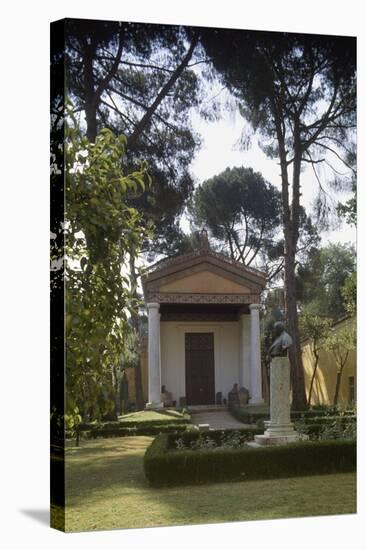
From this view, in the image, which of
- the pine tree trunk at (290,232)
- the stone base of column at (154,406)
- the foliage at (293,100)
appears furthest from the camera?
the pine tree trunk at (290,232)

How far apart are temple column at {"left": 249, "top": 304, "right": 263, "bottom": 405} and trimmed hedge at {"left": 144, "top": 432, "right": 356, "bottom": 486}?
0.52 m

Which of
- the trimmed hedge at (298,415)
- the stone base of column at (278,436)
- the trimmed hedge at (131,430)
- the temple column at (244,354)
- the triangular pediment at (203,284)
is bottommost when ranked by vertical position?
the stone base of column at (278,436)

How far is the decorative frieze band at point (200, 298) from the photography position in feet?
30.0

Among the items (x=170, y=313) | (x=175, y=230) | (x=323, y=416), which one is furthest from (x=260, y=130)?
(x=323, y=416)

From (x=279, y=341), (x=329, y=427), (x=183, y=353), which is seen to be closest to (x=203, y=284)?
(x=183, y=353)

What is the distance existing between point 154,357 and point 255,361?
107cm

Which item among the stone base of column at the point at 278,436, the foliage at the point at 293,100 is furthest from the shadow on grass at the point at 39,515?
the foliage at the point at 293,100

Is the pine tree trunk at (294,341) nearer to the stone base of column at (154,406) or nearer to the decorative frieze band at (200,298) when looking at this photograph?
the decorative frieze band at (200,298)

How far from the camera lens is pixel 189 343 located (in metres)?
9.48

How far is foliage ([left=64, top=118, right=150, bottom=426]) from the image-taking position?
25.6 ft

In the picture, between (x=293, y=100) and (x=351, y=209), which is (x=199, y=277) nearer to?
(x=351, y=209)

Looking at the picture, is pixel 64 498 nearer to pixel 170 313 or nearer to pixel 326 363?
pixel 170 313

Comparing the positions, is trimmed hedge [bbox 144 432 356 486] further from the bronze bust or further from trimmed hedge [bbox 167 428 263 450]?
the bronze bust

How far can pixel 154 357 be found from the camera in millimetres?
9211
